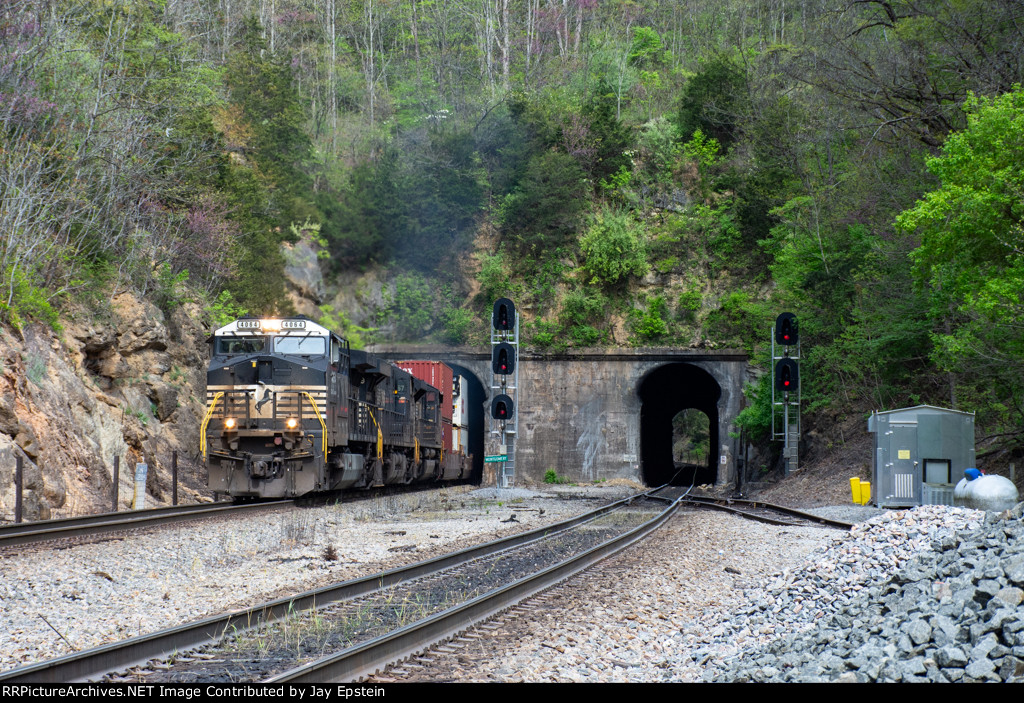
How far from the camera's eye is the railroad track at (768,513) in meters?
16.4

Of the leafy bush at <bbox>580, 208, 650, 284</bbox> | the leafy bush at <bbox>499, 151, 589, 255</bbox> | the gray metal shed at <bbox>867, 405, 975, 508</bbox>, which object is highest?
the leafy bush at <bbox>499, 151, 589, 255</bbox>

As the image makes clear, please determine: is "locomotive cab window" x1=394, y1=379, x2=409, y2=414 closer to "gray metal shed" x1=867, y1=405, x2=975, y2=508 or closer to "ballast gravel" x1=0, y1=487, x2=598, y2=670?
"ballast gravel" x1=0, y1=487, x2=598, y2=670

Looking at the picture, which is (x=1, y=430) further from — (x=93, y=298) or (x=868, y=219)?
(x=868, y=219)

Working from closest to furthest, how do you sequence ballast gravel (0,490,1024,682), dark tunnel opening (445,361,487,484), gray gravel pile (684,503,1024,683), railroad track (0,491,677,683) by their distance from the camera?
gray gravel pile (684,503,1024,683)
ballast gravel (0,490,1024,682)
railroad track (0,491,677,683)
dark tunnel opening (445,361,487,484)

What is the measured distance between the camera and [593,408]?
126 feet

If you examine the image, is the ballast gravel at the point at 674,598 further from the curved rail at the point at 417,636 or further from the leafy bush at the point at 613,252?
the leafy bush at the point at 613,252

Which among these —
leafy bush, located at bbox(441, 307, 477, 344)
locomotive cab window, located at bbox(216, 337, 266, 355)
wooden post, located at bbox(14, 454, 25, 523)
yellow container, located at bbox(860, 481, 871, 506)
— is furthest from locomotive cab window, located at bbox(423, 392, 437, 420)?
wooden post, located at bbox(14, 454, 25, 523)

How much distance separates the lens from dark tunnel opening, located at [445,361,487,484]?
44594 millimetres

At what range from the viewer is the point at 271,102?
43438 mm

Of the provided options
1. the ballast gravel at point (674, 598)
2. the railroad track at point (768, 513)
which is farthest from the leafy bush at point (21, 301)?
the railroad track at point (768, 513)

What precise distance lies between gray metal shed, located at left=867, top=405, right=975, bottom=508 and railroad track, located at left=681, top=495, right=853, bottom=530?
239cm

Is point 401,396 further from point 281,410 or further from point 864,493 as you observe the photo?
point 864,493

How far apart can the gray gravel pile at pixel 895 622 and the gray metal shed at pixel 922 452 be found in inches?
431
